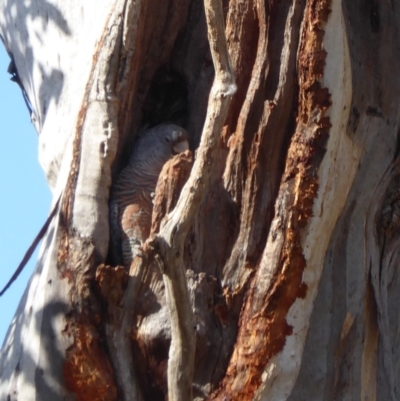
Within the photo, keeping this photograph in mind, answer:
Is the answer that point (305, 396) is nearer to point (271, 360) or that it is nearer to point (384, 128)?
point (271, 360)

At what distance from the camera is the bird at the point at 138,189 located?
6.95ft

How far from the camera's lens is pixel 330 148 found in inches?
78.5

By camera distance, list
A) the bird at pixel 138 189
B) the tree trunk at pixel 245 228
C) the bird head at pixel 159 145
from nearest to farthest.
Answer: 1. the tree trunk at pixel 245 228
2. the bird at pixel 138 189
3. the bird head at pixel 159 145

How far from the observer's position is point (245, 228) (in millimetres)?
1986

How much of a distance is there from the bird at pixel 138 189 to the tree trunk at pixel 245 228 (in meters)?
0.05

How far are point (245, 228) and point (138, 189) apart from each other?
322 millimetres

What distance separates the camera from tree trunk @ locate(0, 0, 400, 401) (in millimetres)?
1861

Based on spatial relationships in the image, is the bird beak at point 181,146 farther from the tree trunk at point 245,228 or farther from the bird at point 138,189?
the tree trunk at point 245,228

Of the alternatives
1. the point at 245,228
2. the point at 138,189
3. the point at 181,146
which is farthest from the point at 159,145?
the point at 245,228

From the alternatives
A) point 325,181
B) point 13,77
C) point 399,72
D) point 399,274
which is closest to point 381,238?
point 399,274

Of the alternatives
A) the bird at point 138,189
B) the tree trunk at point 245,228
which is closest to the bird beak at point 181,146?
the bird at point 138,189

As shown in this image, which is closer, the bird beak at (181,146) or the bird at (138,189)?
the bird at (138,189)

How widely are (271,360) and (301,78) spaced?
2.37ft

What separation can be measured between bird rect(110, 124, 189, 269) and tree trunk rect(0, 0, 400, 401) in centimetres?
5
